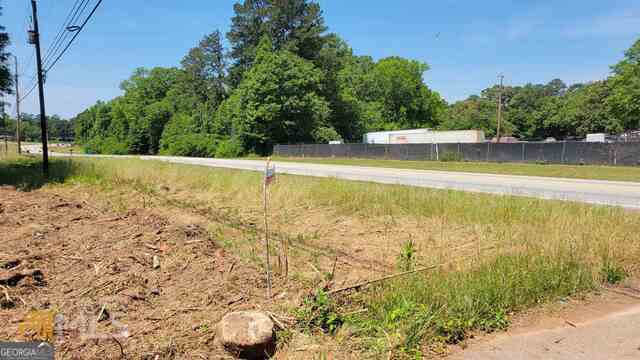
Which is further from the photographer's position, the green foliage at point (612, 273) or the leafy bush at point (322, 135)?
the leafy bush at point (322, 135)

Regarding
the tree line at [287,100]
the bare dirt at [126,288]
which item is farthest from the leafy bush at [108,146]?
the bare dirt at [126,288]

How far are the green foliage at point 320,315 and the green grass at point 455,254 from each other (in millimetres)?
10

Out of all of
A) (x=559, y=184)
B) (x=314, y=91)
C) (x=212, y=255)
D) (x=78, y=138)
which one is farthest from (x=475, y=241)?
(x=78, y=138)

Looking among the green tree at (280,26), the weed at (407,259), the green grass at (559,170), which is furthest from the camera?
the green tree at (280,26)

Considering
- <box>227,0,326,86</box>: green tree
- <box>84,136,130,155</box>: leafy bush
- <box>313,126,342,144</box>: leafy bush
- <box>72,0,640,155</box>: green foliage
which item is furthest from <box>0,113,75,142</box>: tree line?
<box>313,126,342,144</box>: leafy bush

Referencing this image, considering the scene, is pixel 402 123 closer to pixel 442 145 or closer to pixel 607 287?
pixel 442 145

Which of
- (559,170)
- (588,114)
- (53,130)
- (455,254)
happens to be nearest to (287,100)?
A: (559,170)

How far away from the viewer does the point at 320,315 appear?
3.97m

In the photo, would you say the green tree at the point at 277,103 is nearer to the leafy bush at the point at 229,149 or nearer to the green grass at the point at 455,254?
the leafy bush at the point at 229,149

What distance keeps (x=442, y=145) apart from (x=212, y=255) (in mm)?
28283

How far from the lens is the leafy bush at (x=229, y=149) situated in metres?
49.2

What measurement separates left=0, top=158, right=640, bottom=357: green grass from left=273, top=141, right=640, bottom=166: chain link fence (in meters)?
19.0

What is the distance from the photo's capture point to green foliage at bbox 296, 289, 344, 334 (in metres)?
3.92

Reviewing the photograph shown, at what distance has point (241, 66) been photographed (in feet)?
191
